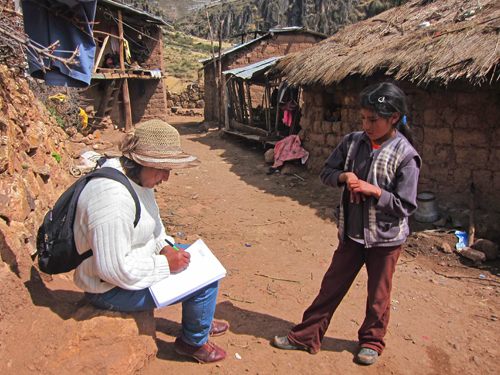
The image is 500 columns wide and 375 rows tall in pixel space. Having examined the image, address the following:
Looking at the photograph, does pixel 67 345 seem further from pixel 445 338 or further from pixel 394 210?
pixel 445 338

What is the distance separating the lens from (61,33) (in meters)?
3.81

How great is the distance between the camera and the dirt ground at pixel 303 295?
98.3 inches

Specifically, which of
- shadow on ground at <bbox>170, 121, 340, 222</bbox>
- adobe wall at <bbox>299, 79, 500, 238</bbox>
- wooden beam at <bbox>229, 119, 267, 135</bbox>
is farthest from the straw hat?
wooden beam at <bbox>229, 119, 267, 135</bbox>

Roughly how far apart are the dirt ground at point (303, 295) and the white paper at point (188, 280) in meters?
0.55

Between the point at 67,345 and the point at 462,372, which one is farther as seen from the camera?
the point at 462,372

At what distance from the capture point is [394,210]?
2.10 m

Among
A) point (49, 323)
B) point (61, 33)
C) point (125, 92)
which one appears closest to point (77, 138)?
point (125, 92)

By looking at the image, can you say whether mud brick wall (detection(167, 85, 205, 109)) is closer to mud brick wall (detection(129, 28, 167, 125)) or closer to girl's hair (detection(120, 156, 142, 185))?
mud brick wall (detection(129, 28, 167, 125))

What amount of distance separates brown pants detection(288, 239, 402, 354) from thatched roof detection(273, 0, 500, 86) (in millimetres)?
3167

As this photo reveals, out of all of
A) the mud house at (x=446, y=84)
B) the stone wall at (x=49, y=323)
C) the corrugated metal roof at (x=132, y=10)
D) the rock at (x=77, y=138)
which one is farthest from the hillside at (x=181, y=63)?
the stone wall at (x=49, y=323)

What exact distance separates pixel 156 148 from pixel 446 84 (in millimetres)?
4102

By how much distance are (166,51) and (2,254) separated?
3402 cm

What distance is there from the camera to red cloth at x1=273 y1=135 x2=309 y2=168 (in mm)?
7816

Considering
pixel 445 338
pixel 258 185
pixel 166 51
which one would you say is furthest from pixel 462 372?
pixel 166 51
